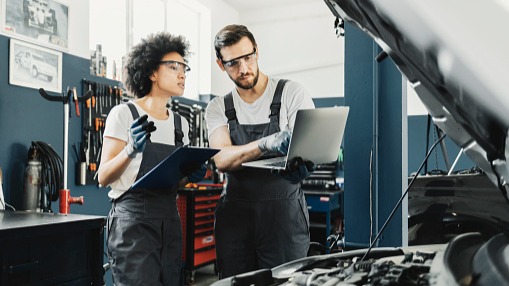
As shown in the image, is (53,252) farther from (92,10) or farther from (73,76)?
(92,10)

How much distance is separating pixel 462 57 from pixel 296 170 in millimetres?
1155

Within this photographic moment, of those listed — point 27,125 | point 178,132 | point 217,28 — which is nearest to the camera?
point 178,132

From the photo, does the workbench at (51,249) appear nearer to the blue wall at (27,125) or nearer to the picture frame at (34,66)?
the blue wall at (27,125)

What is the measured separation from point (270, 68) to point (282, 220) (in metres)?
4.81

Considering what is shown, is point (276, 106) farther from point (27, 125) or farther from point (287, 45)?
point (287, 45)

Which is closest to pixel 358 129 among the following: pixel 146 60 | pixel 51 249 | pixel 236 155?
pixel 236 155

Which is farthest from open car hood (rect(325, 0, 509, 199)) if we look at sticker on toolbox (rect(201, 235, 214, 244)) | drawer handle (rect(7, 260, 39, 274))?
sticker on toolbox (rect(201, 235, 214, 244))

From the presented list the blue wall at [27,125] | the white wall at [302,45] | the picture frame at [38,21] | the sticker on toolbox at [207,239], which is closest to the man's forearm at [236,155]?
the blue wall at [27,125]

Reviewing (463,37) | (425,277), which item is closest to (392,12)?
(463,37)

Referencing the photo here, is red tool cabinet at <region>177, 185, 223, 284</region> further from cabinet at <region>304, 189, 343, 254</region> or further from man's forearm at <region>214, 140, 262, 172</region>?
man's forearm at <region>214, 140, 262, 172</region>

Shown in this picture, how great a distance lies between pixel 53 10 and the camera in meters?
3.19

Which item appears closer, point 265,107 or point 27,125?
point 265,107

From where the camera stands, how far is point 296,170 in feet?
5.31

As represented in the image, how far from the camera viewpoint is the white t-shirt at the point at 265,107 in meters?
1.83
